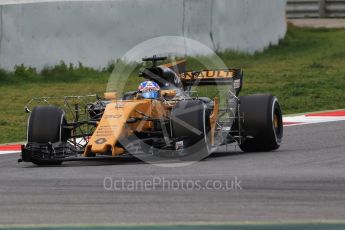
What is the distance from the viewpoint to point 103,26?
21.9m

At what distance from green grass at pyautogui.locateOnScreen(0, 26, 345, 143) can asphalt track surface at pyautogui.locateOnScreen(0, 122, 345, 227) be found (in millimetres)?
4964

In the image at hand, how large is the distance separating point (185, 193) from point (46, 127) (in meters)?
3.35

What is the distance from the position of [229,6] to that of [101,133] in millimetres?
13090

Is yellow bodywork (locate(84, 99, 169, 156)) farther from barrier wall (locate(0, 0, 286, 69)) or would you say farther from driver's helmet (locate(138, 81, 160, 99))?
barrier wall (locate(0, 0, 286, 69))

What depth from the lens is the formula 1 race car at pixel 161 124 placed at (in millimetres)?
11938

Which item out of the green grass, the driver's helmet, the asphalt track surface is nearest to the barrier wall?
the green grass

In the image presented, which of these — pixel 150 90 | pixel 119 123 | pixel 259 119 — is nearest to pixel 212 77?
pixel 259 119

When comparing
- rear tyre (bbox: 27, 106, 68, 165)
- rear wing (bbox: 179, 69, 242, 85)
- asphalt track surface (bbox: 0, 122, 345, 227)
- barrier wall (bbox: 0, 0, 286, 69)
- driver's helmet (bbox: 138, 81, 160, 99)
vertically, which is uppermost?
barrier wall (bbox: 0, 0, 286, 69)

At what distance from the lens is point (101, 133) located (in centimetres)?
1191

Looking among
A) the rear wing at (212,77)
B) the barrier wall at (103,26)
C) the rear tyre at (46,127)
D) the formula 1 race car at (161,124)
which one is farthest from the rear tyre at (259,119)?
the barrier wall at (103,26)

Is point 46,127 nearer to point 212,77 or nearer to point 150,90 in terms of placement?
point 150,90

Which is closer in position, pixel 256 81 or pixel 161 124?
pixel 161 124

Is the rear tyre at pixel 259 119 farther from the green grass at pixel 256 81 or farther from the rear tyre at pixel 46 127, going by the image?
the green grass at pixel 256 81

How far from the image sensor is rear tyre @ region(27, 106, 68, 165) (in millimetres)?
12375
